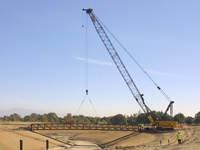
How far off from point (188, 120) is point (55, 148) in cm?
8863

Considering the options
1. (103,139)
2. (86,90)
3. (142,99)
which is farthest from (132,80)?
(103,139)

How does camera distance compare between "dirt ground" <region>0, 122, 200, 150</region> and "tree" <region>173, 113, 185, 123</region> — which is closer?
"dirt ground" <region>0, 122, 200, 150</region>

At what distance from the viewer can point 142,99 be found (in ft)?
231

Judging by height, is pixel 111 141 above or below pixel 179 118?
below

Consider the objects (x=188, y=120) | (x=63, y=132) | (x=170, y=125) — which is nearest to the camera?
(x=170, y=125)

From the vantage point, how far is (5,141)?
34.3 m

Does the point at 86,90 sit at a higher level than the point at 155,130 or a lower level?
higher

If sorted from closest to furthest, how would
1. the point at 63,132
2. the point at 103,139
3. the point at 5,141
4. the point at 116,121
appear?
the point at 5,141, the point at 103,139, the point at 63,132, the point at 116,121

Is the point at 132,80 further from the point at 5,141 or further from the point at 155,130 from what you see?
the point at 5,141

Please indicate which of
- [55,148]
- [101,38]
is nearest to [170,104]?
[101,38]

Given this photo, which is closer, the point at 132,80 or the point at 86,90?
the point at 86,90

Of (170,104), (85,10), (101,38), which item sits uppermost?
(85,10)

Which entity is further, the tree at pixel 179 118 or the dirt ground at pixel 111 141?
the tree at pixel 179 118

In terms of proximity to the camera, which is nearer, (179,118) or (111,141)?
(111,141)
